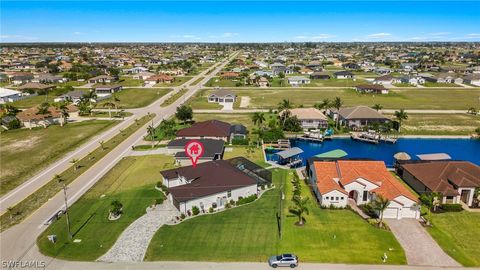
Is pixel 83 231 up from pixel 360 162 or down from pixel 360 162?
down

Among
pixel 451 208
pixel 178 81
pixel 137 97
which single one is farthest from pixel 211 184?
pixel 178 81

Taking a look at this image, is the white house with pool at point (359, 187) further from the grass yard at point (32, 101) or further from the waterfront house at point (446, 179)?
the grass yard at point (32, 101)

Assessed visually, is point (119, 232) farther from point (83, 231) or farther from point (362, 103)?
point (362, 103)

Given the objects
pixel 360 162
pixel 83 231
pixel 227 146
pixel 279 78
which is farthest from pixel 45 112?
pixel 279 78

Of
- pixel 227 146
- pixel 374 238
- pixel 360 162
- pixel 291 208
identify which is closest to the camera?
pixel 374 238

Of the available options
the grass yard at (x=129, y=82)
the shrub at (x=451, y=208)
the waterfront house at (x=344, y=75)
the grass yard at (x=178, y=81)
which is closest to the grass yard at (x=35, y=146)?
the shrub at (x=451, y=208)

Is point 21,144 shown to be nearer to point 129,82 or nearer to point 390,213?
point 390,213
